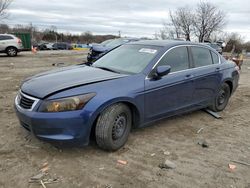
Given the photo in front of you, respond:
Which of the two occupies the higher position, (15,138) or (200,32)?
(200,32)

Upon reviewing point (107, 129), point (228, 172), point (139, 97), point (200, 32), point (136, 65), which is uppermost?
point (200, 32)

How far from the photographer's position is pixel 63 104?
3.48 metres

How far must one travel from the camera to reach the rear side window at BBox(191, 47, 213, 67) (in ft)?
17.3

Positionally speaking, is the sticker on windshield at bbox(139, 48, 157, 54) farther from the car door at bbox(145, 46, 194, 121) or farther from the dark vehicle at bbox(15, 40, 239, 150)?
the car door at bbox(145, 46, 194, 121)

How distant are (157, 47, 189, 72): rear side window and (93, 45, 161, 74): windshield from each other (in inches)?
7.9

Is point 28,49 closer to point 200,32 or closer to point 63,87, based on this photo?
point 63,87

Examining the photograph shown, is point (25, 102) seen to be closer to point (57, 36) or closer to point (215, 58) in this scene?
point (215, 58)

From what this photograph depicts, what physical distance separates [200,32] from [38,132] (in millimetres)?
46706

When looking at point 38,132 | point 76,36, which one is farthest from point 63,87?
point 76,36

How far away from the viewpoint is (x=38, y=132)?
11.6 feet

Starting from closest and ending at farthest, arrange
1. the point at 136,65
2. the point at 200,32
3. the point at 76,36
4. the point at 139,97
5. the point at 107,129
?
the point at 107,129 < the point at 139,97 < the point at 136,65 < the point at 200,32 < the point at 76,36

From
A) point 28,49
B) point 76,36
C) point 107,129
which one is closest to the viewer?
point 107,129

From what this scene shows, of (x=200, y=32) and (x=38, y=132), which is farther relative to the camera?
(x=200, y=32)

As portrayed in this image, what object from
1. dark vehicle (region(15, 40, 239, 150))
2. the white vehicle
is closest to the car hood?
Answer: dark vehicle (region(15, 40, 239, 150))
